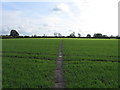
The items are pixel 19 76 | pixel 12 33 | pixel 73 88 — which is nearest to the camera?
pixel 73 88

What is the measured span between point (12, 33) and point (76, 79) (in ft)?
501

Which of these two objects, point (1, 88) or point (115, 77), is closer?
point (1, 88)

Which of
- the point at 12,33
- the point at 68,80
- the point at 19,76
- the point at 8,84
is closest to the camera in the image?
the point at 8,84

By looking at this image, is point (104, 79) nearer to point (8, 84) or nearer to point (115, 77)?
point (115, 77)

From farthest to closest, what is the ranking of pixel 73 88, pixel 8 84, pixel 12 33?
pixel 12 33 → pixel 8 84 → pixel 73 88

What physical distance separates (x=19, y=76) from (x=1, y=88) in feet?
5.94

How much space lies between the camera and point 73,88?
6.57 m

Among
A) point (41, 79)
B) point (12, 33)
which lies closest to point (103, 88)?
point (41, 79)

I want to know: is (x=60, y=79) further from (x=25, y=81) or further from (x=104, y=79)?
(x=104, y=79)

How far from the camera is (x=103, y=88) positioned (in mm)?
6633

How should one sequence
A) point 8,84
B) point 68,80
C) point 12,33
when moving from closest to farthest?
1. point 8,84
2. point 68,80
3. point 12,33

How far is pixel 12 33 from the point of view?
498ft

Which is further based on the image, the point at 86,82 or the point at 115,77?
the point at 115,77

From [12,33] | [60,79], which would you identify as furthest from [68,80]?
[12,33]
